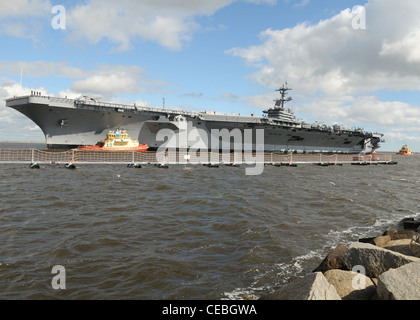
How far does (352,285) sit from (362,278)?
18cm

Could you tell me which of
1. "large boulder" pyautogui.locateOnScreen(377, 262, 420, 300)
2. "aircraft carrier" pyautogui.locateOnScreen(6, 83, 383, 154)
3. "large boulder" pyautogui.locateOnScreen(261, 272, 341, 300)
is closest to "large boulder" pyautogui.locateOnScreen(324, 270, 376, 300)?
"large boulder" pyautogui.locateOnScreen(377, 262, 420, 300)

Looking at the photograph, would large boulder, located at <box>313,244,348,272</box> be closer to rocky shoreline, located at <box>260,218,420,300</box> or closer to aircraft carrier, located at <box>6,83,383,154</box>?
rocky shoreline, located at <box>260,218,420,300</box>

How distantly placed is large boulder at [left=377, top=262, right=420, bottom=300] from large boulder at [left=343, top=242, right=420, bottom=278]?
0.54 meters

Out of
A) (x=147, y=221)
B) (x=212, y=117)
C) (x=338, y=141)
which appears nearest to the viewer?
(x=147, y=221)

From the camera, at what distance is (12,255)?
5.41 meters

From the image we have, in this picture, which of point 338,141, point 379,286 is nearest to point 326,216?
point 379,286

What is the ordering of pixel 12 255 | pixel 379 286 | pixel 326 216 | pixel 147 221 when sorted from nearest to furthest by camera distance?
pixel 379 286 → pixel 12 255 → pixel 147 221 → pixel 326 216

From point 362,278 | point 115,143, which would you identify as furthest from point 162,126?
point 362,278

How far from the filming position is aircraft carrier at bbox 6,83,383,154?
30.9m

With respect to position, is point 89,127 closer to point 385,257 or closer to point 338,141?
point 385,257

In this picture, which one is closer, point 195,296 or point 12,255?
point 195,296

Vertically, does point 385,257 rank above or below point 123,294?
above

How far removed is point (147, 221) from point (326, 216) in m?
6.31

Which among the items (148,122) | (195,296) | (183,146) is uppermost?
(148,122)
